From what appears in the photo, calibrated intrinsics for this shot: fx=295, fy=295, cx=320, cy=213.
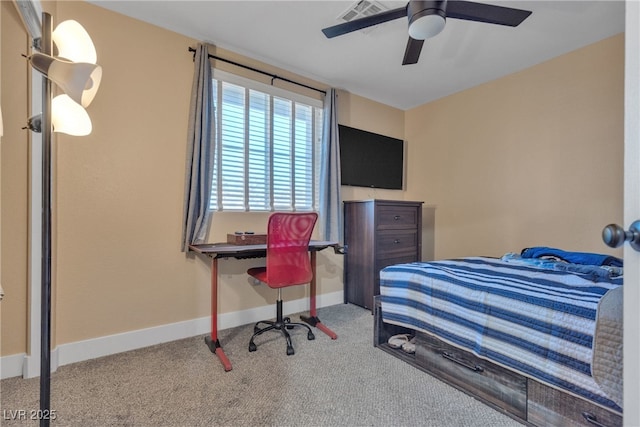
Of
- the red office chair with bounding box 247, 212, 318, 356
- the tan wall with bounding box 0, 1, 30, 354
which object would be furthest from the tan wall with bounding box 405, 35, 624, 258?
the tan wall with bounding box 0, 1, 30, 354

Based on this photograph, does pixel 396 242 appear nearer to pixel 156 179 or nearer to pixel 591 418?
pixel 591 418

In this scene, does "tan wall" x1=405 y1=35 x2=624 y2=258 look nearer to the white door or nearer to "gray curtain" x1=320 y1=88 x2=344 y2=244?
"gray curtain" x1=320 y1=88 x2=344 y2=244

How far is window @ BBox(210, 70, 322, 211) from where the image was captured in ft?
8.84

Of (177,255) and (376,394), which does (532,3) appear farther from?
(177,255)

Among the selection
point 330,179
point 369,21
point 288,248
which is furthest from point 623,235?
point 330,179

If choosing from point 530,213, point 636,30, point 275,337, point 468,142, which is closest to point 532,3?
point 468,142

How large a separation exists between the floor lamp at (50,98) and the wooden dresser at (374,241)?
8.35ft

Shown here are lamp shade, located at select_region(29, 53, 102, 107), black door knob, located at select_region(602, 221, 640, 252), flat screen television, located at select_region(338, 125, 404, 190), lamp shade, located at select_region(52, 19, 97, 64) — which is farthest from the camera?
flat screen television, located at select_region(338, 125, 404, 190)

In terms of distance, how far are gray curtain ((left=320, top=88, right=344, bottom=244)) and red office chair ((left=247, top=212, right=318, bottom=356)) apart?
855 mm

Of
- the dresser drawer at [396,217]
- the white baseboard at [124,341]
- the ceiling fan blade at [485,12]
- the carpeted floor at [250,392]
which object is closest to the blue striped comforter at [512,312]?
the carpeted floor at [250,392]

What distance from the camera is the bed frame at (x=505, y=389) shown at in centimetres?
126

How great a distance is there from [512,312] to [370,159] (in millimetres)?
2557

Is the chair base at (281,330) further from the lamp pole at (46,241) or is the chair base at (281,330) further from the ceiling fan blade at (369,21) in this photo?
the ceiling fan blade at (369,21)

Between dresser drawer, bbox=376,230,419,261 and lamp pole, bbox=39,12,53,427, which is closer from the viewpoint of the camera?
lamp pole, bbox=39,12,53,427
